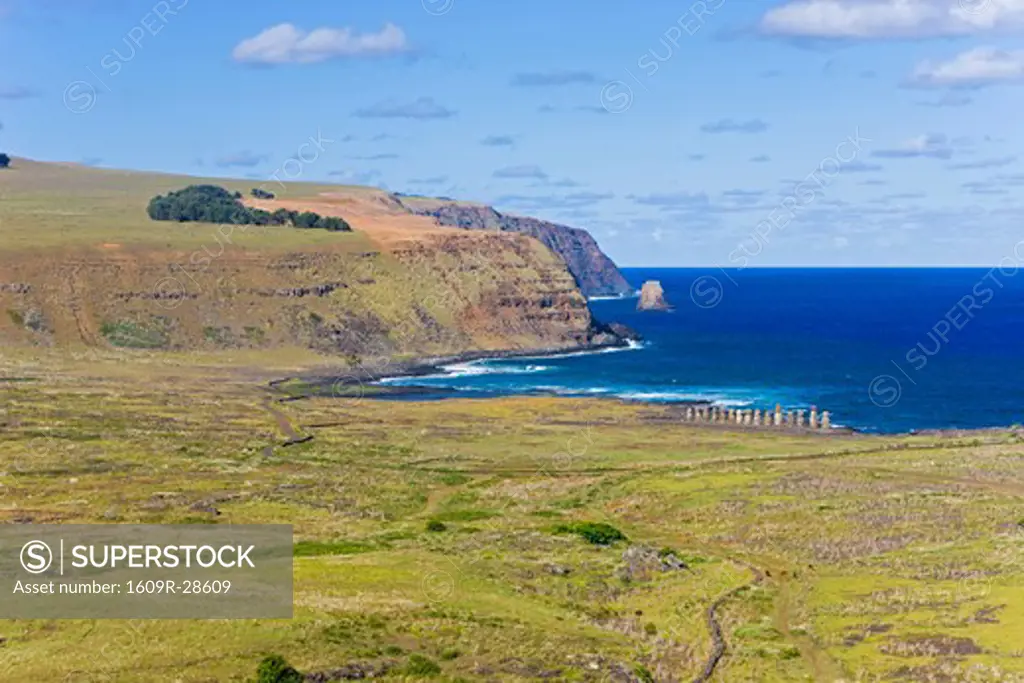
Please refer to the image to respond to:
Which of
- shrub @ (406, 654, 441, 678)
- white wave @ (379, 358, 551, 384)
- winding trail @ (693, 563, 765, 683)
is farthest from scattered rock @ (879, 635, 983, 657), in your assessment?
white wave @ (379, 358, 551, 384)

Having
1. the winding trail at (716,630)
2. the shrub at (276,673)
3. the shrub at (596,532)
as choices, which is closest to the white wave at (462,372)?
the shrub at (596,532)

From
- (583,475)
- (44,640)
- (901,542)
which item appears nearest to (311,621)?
(44,640)

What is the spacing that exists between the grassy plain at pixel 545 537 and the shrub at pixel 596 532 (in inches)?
30.9

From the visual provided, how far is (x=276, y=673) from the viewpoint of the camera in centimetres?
4516

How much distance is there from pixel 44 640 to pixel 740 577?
32923 millimetres

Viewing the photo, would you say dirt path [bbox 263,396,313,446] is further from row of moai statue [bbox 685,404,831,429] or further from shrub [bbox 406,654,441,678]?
shrub [bbox 406,654,441,678]

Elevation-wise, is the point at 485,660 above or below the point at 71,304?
below

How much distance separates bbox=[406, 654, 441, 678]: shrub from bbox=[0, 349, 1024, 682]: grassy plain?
8 cm

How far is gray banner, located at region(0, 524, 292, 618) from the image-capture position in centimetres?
5303

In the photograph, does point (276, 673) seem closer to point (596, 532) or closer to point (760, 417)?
point (596, 532)

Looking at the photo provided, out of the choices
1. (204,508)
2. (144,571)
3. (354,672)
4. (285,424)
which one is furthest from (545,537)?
(285,424)

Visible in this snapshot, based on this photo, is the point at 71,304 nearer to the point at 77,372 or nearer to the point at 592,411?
the point at 77,372

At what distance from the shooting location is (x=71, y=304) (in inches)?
7692

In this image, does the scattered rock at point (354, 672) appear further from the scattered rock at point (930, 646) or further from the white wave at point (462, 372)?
Answer: the white wave at point (462, 372)
